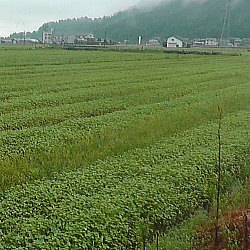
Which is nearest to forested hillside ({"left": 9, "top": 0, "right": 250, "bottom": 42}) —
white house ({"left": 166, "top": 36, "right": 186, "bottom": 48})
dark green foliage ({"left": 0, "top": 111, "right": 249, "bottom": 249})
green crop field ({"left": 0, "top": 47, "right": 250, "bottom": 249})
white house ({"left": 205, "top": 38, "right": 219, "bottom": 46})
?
white house ({"left": 205, "top": 38, "right": 219, "bottom": 46})

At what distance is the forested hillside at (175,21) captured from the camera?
10088cm

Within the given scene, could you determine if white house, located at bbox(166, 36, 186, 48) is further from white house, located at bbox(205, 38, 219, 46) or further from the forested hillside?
the forested hillside

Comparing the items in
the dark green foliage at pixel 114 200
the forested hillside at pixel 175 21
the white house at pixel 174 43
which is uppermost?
the forested hillside at pixel 175 21

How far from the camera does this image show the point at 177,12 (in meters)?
115

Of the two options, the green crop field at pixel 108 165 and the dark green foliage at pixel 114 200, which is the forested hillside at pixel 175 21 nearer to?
the green crop field at pixel 108 165

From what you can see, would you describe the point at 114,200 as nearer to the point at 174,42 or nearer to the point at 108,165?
the point at 108,165

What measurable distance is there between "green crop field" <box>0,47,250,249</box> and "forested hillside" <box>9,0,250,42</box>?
93.2 metres

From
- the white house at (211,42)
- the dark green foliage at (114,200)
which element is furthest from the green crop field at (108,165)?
the white house at (211,42)

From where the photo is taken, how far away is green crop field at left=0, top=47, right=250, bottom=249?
194 inches

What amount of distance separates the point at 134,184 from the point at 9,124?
4.53 meters

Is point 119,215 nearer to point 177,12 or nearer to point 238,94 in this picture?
point 238,94

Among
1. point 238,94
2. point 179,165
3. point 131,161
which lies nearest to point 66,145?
point 131,161

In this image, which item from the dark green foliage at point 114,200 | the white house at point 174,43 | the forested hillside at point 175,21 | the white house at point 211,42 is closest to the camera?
the dark green foliage at point 114,200

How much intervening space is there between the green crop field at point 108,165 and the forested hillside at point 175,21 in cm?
9322
